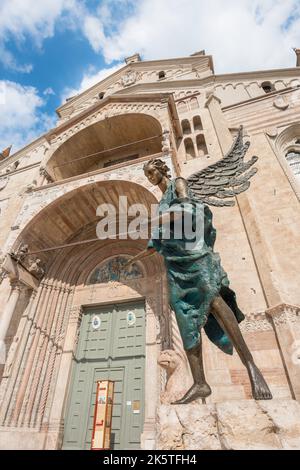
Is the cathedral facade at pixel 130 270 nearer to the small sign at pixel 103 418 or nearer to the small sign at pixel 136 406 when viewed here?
the small sign at pixel 136 406

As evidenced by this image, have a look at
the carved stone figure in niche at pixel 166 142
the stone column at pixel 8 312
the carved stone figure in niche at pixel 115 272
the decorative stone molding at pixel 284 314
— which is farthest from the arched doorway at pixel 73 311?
the decorative stone molding at pixel 284 314

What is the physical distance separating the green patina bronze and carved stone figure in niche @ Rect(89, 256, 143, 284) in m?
5.40

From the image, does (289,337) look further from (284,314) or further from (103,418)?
(103,418)

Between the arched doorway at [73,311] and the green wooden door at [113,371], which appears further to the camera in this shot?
the arched doorway at [73,311]

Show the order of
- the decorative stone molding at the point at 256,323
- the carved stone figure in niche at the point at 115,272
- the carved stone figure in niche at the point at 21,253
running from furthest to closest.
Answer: the carved stone figure in niche at the point at 115,272 < the carved stone figure in niche at the point at 21,253 < the decorative stone molding at the point at 256,323

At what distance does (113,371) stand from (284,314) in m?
5.04

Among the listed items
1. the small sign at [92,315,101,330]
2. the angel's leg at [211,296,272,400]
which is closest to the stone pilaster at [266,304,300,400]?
the angel's leg at [211,296,272,400]

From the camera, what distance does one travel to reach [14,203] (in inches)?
432

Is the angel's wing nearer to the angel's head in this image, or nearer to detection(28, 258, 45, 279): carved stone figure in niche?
the angel's head

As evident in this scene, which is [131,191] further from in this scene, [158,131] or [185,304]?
[185,304]

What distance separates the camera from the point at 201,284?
285 cm

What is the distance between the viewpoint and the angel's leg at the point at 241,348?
231cm

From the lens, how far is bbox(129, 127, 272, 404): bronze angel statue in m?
2.64
